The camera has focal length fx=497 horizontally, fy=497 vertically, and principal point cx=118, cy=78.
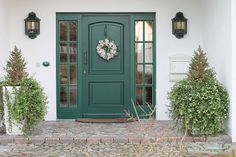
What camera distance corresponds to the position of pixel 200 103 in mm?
7574

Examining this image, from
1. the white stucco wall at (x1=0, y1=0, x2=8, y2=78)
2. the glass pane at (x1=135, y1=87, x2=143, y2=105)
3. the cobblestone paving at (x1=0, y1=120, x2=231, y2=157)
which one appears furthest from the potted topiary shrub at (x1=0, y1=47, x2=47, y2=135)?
the glass pane at (x1=135, y1=87, x2=143, y2=105)

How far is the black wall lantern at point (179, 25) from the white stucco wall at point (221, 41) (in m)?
0.38

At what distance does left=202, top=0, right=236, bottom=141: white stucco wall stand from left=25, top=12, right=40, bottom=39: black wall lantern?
322 cm

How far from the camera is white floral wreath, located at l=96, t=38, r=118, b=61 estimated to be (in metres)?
9.74

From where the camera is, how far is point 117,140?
757 centimetres

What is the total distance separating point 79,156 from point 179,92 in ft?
6.90

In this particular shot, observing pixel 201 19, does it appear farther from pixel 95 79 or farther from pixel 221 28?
pixel 95 79

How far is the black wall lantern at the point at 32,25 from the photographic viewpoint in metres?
9.48

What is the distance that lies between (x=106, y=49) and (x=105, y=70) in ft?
1.37

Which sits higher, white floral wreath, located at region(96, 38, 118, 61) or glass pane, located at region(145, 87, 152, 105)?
white floral wreath, located at region(96, 38, 118, 61)

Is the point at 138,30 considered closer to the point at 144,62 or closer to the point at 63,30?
the point at 144,62

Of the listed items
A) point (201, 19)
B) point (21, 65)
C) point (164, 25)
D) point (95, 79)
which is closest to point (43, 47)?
point (95, 79)

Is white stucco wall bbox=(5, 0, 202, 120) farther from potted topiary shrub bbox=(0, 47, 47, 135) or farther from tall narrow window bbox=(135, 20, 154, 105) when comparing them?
potted topiary shrub bbox=(0, 47, 47, 135)

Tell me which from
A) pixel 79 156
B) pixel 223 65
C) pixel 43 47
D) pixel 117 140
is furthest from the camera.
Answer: pixel 43 47
